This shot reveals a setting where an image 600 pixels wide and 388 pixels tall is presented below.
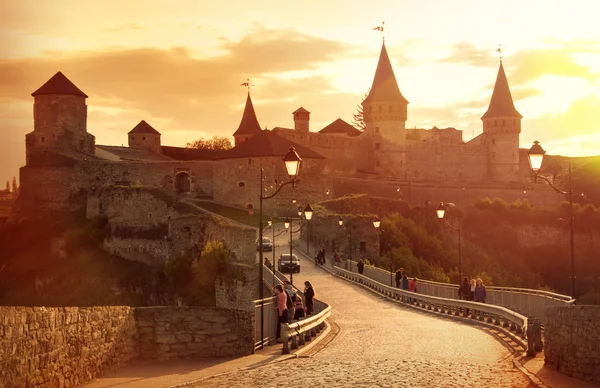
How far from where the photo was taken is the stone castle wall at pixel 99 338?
11211 millimetres

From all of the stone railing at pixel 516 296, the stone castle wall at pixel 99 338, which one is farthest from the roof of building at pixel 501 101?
the stone castle wall at pixel 99 338

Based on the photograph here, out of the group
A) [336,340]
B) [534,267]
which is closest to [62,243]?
[534,267]

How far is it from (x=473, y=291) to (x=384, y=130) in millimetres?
65850

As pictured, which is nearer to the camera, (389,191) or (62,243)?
(62,243)

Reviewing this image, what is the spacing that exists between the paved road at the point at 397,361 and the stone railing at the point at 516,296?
1431 mm

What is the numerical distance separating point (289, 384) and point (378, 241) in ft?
138

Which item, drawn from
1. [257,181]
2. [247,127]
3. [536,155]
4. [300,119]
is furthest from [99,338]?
[300,119]

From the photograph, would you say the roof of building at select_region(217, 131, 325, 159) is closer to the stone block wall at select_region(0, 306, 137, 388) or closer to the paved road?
the paved road

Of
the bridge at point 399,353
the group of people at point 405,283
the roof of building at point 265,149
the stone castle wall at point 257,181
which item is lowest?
the bridge at point 399,353

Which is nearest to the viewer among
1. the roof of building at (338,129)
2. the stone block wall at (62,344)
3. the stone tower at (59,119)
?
the stone block wall at (62,344)

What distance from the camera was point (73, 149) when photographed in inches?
3091

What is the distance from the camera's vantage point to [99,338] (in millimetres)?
13680

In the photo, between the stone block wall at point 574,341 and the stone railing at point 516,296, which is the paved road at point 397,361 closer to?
the stone block wall at point 574,341

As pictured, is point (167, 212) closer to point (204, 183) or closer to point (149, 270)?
point (149, 270)
